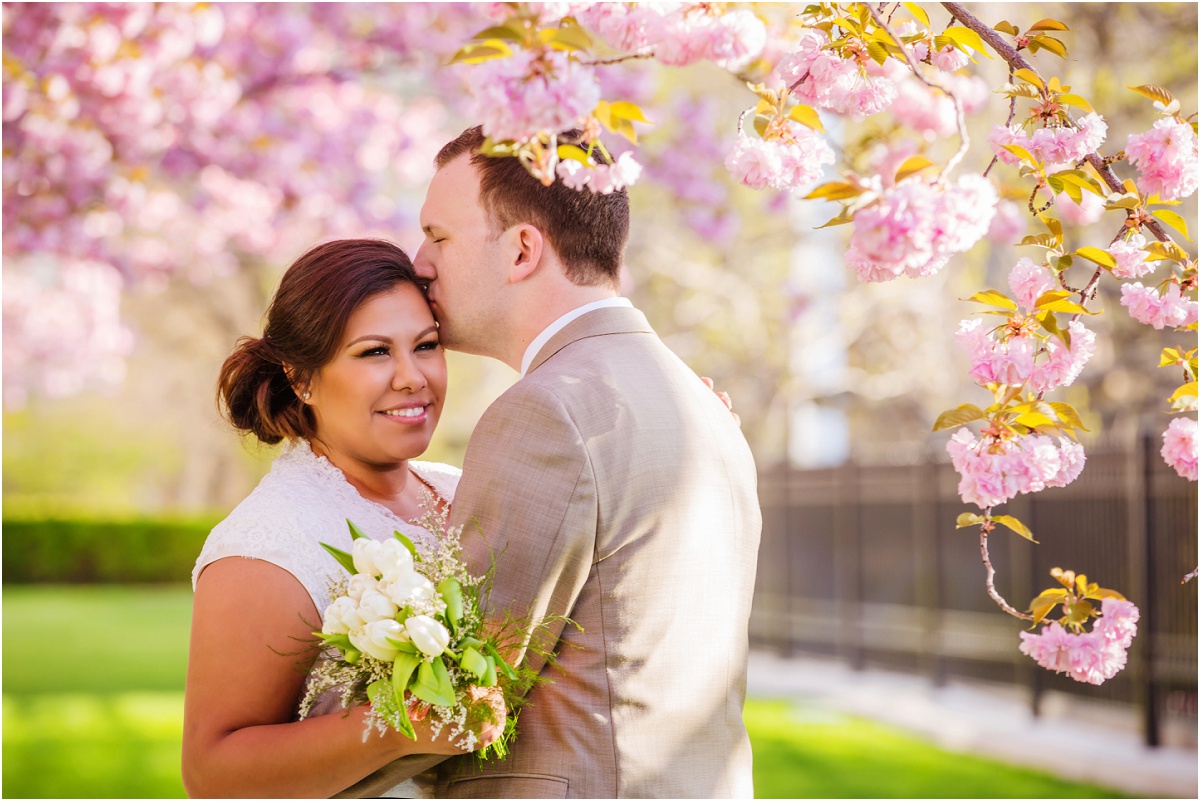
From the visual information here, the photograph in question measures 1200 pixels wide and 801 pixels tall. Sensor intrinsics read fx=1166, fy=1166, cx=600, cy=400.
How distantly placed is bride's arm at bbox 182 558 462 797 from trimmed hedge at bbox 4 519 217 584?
884 inches

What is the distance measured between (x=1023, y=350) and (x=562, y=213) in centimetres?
104

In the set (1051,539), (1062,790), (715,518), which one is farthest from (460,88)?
(715,518)

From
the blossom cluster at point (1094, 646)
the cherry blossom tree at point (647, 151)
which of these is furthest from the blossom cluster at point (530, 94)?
the blossom cluster at point (1094, 646)

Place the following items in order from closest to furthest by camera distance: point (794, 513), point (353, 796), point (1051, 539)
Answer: point (353, 796) → point (1051, 539) → point (794, 513)

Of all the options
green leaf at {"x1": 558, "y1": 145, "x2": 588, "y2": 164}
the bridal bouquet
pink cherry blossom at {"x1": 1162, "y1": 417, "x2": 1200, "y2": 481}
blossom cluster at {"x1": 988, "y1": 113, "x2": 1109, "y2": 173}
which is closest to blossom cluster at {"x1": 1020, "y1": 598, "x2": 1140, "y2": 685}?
pink cherry blossom at {"x1": 1162, "y1": 417, "x2": 1200, "y2": 481}

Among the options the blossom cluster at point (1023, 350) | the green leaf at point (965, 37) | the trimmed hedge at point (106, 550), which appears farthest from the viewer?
the trimmed hedge at point (106, 550)

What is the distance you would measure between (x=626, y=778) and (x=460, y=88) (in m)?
7.46

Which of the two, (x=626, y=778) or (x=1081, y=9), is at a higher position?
(x=1081, y=9)

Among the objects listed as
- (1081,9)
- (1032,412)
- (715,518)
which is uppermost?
(1081,9)

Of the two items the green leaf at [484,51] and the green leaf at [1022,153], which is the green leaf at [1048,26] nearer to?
the green leaf at [1022,153]

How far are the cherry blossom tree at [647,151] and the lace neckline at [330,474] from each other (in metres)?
1.04

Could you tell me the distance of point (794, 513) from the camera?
42.7ft

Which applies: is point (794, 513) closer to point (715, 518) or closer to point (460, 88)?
point (460, 88)

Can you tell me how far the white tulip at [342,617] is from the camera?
83.5 inches
